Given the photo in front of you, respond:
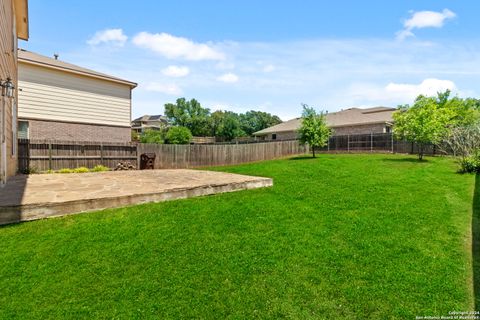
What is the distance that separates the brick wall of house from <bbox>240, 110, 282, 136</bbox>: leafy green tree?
42660 millimetres

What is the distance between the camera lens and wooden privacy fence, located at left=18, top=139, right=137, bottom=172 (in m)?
10.7

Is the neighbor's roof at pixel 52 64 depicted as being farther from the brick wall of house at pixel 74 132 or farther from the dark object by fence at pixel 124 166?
the dark object by fence at pixel 124 166

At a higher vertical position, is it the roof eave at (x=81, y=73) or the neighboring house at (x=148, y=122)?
the neighboring house at (x=148, y=122)

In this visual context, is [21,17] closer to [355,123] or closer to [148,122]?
[355,123]

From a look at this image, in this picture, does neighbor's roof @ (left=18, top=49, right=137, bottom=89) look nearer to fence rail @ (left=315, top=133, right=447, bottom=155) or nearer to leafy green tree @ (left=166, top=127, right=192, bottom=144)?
fence rail @ (left=315, top=133, right=447, bottom=155)

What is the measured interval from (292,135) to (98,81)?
1996 centimetres

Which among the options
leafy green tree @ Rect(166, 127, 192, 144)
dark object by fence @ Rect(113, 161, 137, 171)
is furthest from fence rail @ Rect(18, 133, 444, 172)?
leafy green tree @ Rect(166, 127, 192, 144)

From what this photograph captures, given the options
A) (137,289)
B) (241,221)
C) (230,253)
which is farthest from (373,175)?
(137,289)

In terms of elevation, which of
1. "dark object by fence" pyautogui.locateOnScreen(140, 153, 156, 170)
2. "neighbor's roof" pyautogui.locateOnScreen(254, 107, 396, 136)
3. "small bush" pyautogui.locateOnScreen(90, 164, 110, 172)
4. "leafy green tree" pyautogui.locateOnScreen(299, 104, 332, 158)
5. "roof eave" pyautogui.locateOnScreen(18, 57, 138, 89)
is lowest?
"small bush" pyautogui.locateOnScreen(90, 164, 110, 172)

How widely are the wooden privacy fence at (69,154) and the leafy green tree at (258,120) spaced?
43987 mm

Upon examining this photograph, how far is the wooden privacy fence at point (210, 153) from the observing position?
14578mm

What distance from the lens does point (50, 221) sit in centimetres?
406

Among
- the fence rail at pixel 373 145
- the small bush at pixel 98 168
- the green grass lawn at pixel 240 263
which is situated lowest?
the green grass lawn at pixel 240 263

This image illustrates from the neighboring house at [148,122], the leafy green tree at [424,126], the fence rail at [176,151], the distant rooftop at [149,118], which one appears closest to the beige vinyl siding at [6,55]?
the fence rail at [176,151]
